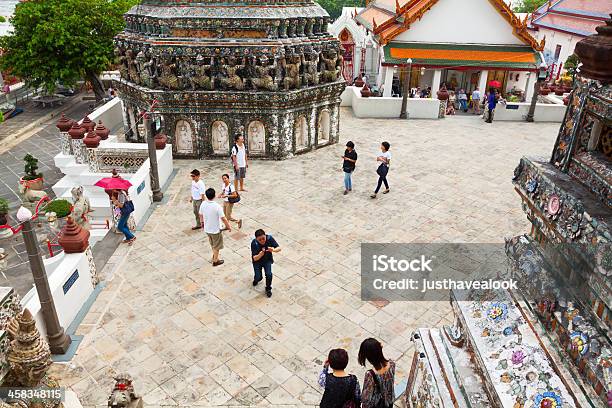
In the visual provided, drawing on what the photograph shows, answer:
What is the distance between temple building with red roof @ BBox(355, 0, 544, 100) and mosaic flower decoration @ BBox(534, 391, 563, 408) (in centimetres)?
2139

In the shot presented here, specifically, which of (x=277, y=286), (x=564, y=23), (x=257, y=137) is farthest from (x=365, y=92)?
(x=564, y=23)

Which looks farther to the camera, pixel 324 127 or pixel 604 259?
pixel 324 127

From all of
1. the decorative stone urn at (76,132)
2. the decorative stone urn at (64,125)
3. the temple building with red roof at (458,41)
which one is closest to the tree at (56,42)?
the decorative stone urn at (64,125)

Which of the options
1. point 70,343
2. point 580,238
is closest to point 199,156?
point 70,343

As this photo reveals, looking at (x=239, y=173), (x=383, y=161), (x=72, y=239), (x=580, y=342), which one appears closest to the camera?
(x=580, y=342)

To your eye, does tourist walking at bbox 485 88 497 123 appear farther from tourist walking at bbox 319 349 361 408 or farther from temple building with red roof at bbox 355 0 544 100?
tourist walking at bbox 319 349 361 408

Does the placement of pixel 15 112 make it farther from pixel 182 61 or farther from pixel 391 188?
pixel 391 188

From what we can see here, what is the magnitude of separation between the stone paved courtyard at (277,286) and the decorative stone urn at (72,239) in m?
1.02

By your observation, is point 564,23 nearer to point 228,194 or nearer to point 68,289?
point 228,194

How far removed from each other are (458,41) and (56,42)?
19068 mm

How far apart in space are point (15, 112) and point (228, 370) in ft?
79.5

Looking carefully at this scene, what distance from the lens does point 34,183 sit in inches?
614

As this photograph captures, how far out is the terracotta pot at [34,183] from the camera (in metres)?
15.4

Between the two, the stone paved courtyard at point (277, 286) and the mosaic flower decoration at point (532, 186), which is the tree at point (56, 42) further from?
the mosaic flower decoration at point (532, 186)
